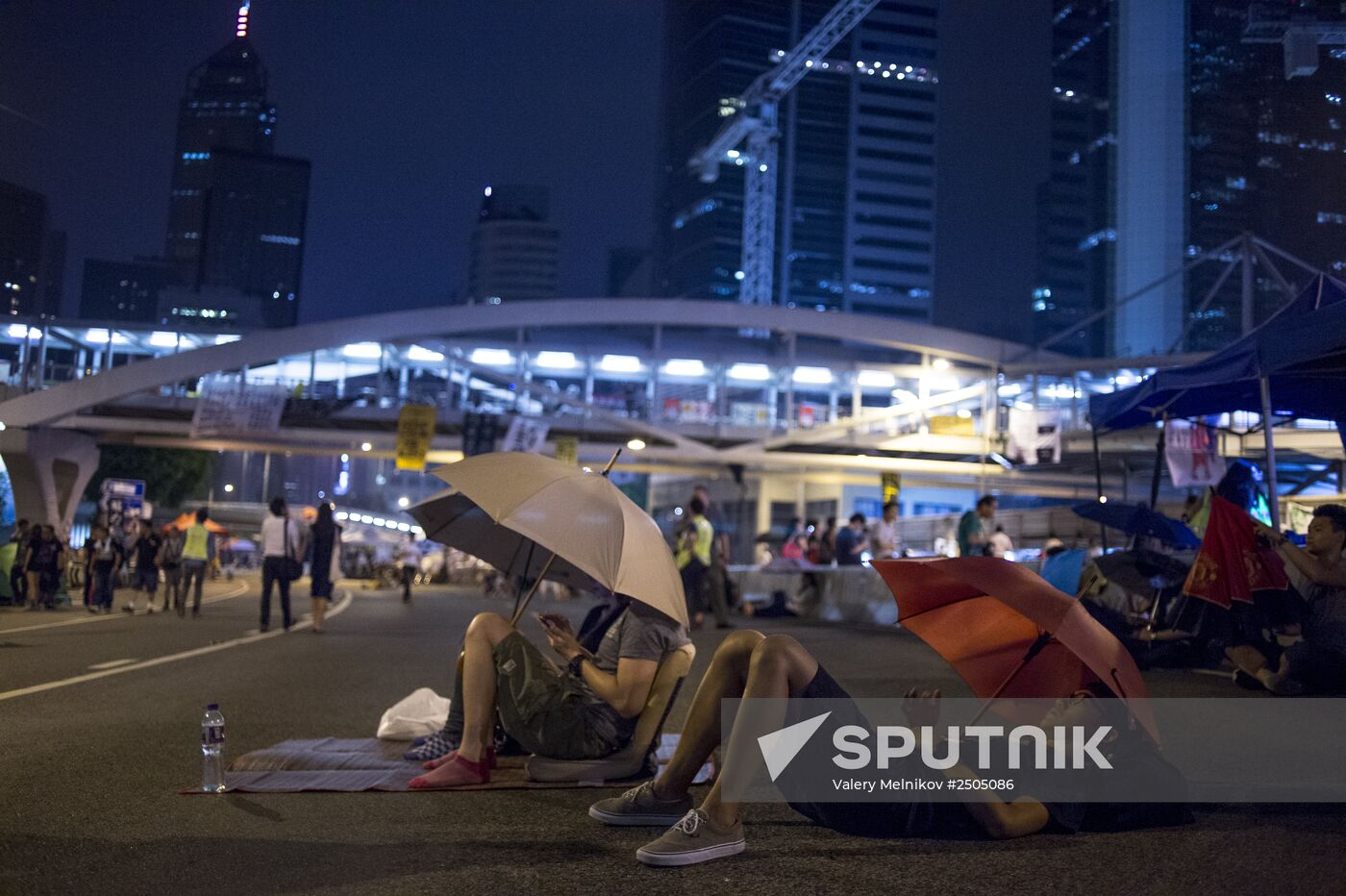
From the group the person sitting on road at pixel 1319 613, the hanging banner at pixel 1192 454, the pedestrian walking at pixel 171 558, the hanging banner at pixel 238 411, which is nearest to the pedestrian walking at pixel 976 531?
the hanging banner at pixel 1192 454

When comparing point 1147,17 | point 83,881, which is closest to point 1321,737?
point 83,881

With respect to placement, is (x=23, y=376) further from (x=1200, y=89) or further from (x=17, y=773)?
(x=17, y=773)

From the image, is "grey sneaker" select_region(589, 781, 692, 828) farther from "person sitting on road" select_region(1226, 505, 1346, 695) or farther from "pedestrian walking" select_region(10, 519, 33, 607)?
"pedestrian walking" select_region(10, 519, 33, 607)

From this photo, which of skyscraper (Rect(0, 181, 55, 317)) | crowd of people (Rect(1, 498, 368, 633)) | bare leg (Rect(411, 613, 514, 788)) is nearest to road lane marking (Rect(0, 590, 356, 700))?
crowd of people (Rect(1, 498, 368, 633))

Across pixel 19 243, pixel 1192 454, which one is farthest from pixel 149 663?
pixel 1192 454

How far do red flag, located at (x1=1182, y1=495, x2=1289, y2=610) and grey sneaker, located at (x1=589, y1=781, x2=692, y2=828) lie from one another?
555 centimetres

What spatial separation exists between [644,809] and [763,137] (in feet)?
554

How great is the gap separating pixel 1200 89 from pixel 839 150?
177m

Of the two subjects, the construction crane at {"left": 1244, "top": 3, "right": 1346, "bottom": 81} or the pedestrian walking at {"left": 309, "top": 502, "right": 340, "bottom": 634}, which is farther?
the pedestrian walking at {"left": 309, "top": 502, "right": 340, "bottom": 634}

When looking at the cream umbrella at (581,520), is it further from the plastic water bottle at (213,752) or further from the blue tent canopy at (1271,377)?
the blue tent canopy at (1271,377)

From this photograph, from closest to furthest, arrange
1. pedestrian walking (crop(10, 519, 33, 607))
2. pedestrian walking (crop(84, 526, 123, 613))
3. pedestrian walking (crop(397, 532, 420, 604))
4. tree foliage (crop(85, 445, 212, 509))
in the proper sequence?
pedestrian walking (crop(84, 526, 123, 613)), pedestrian walking (crop(10, 519, 33, 607)), pedestrian walking (crop(397, 532, 420, 604)), tree foliage (crop(85, 445, 212, 509))

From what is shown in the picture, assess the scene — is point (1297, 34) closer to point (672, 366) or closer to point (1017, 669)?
point (1017, 669)

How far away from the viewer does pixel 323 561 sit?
16266 mm

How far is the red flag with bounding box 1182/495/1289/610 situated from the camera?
27.2ft
